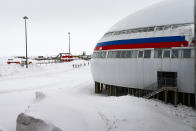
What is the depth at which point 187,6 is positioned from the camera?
19.0m

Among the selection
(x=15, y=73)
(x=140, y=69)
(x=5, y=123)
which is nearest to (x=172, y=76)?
(x=140, y=69)

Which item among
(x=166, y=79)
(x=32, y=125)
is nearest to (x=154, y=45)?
(x=166, y=79)

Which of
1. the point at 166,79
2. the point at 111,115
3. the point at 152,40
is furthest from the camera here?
the point at 152,40

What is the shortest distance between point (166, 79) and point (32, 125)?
12.0 meters

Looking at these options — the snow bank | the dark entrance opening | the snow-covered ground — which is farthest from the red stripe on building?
the snow bank

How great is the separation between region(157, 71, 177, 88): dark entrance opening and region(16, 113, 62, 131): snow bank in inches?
428

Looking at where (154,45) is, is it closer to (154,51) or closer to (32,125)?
(154,51)

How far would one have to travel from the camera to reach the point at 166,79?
652 inches

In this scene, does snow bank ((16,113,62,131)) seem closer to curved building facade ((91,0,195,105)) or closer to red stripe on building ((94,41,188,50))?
curved building facade ((91,0,195,105))

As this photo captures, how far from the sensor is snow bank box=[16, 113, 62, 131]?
10.4m

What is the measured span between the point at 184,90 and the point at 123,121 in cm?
785

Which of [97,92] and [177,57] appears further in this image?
[97,92]

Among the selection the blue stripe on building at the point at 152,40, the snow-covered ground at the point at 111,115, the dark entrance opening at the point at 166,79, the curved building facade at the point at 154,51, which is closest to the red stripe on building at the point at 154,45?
the curved building facade at the point at 154,51

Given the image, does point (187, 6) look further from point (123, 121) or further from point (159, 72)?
point (123, 121)
